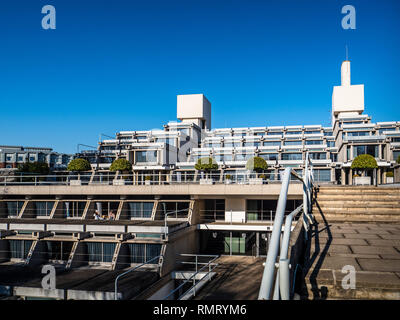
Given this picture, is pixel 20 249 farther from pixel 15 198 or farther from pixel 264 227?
pixel 264 227

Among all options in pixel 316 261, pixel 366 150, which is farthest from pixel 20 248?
pixel 366 150

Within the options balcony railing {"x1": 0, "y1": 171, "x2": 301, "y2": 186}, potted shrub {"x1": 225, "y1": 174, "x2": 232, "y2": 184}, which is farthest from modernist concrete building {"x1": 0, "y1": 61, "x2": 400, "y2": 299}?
potted shrub {"x1": 225, "y1": 174, "x2": 232, "y2": 184}

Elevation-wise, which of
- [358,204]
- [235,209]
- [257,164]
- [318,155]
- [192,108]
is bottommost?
[235,209]

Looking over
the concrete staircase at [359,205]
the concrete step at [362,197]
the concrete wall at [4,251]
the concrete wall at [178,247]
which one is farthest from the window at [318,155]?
the concrete wall at [4,251]

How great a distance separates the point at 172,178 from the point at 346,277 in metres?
40.6

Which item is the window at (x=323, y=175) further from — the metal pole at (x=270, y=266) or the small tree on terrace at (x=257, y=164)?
the metal pole at (x=270, y=266)

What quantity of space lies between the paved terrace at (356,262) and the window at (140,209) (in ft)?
59.5

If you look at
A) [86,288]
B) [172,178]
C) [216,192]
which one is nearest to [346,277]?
[86,288]

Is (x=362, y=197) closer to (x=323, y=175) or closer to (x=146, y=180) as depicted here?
(x=146, y=180)

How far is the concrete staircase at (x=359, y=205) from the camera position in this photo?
8148mm

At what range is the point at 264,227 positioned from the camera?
71.3 feet

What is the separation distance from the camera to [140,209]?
2383 cm

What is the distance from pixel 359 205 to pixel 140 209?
58.5ft

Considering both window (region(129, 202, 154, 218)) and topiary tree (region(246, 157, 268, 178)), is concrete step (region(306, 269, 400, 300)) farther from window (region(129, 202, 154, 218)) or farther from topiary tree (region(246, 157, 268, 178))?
topiary tree (region(246, 157, 268, 178))
